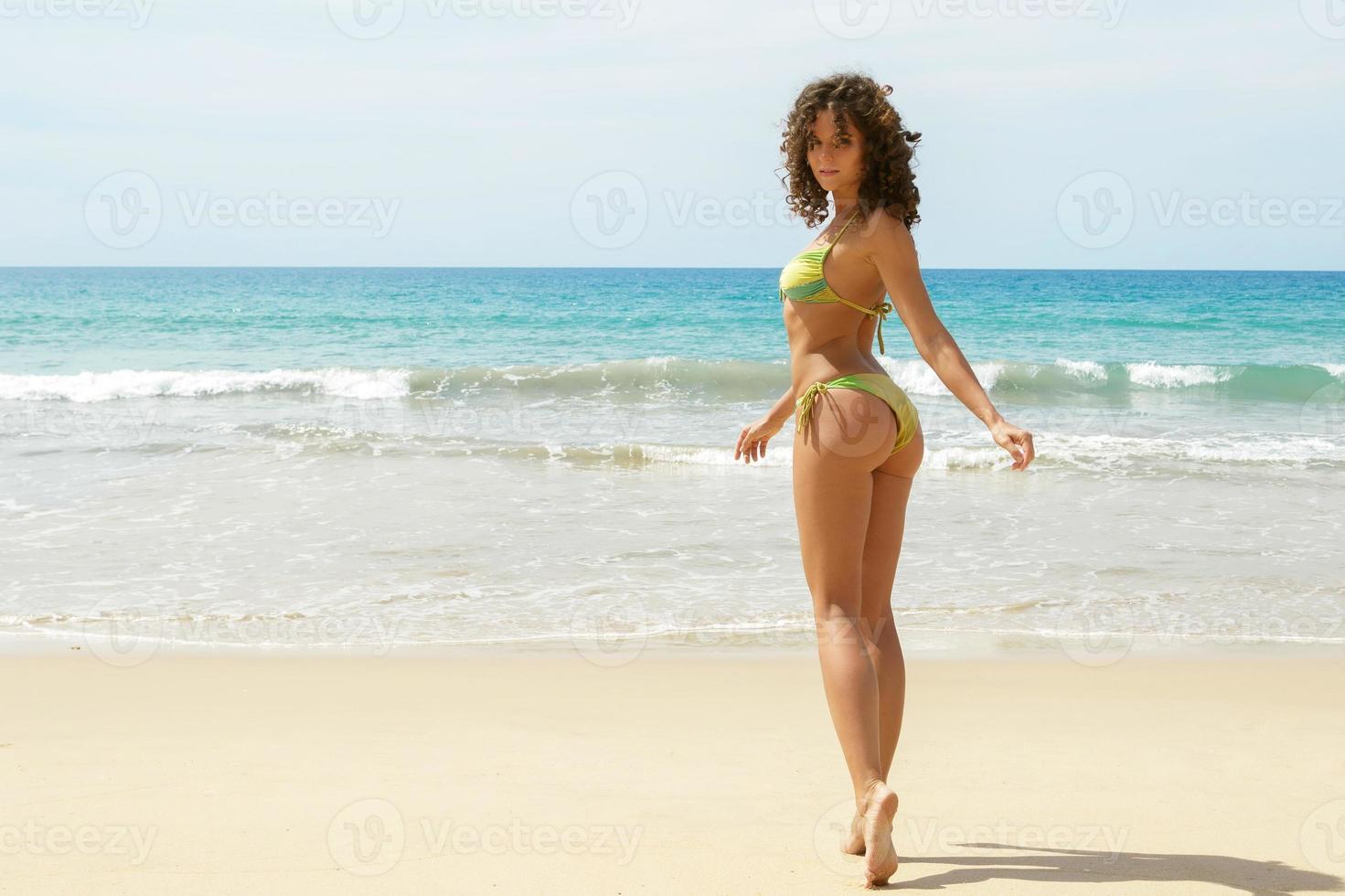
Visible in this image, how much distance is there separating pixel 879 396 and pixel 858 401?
5 cm

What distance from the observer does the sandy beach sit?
2.72 metres

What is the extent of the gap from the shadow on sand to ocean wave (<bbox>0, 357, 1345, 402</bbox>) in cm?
1447

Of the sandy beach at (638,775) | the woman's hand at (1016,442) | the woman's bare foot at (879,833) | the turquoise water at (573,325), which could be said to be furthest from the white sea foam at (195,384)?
→ the woman's hand at (1016,442)

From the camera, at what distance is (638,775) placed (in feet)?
11.3

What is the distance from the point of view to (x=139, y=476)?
9398 mm

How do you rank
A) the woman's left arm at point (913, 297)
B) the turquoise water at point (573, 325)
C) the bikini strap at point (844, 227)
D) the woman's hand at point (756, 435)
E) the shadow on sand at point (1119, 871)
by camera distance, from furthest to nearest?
the turquoise water at point (573, 325) → the woman's hand at point (756, 435) → the shadow on sand at point (1119, 871) → the bikini strap at point (844, 227) → the woman's left arm at point (913, 297)

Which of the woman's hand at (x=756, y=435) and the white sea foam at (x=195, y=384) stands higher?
the woman's hand at (x=756, y=435)

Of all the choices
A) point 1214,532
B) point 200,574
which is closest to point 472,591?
point 200,574

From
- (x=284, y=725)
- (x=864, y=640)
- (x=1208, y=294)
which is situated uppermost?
(x=1208, y=294)

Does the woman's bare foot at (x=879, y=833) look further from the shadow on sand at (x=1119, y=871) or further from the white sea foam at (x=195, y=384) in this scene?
the white sea foam at (x=195, y=384)

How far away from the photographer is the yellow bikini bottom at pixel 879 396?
8.30 ft

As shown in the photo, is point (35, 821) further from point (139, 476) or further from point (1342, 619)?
point (139, 476)

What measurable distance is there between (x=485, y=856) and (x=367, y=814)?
0.44 meters

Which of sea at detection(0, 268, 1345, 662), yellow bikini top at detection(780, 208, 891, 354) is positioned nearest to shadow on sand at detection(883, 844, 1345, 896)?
yellow bikini top at detection(780, 208, 891, 354)
